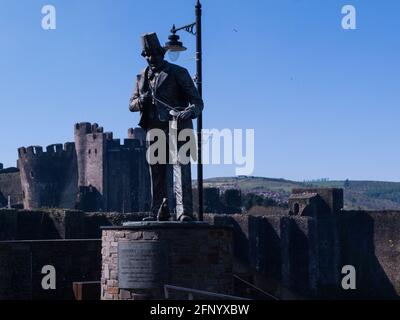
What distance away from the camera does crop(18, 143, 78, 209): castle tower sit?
60875 mm

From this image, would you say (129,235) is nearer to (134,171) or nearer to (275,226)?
(275,226)

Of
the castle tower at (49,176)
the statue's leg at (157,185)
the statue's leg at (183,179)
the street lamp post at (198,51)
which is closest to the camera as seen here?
the statue's leg at (183,179)

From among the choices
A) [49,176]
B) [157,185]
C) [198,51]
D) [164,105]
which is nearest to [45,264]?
[198,51]

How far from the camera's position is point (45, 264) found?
23.2m

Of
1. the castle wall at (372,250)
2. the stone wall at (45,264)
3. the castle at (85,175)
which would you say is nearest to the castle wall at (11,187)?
the castle at (85,175)

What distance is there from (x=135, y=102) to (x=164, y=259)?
2.49 m

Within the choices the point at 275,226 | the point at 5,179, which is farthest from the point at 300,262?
the point at 5,179

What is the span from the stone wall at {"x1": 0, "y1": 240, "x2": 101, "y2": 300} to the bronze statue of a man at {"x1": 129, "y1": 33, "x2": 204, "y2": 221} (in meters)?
10.8

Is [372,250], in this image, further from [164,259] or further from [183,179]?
[164,259]

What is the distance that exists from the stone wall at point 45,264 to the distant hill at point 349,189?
Result: 344ft

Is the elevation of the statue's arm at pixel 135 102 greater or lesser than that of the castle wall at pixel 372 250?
greater

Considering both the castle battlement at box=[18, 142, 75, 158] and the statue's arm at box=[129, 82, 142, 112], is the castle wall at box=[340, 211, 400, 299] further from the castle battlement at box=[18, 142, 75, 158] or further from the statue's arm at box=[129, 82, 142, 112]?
the statue's arm at box=[129, 82, 142, 112]

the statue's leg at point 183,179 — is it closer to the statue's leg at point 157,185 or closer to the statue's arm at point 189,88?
the statue's leg at point 157,185

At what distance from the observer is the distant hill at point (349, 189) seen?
473 ft
